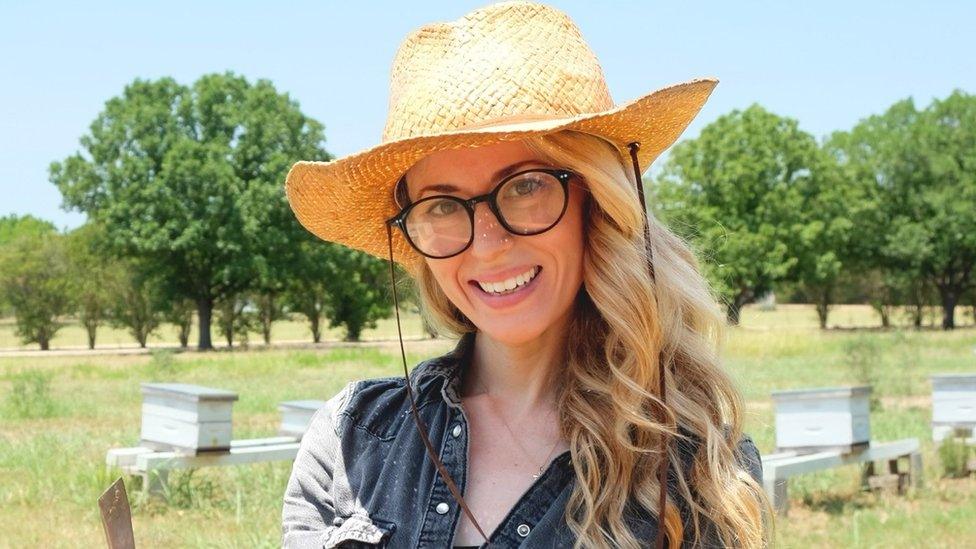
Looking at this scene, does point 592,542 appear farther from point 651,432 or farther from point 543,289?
point 543,289

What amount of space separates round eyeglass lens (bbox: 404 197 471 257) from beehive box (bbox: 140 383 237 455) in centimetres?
607

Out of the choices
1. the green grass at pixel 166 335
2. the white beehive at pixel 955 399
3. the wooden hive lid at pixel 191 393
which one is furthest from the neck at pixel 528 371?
the green grass at pixel 166 335

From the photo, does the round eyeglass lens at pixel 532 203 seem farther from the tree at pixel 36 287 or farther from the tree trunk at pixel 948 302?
the tree trunk at pixel 948 302

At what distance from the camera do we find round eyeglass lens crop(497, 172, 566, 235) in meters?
A: 1.68

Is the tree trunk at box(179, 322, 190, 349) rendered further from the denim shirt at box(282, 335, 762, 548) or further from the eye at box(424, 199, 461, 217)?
the eye at box(424, 199, 461, 217)

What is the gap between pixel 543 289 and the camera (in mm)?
1700

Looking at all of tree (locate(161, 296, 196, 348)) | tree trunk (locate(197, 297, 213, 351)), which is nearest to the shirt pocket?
tree trunk (locate(197, 297, 213, 351))

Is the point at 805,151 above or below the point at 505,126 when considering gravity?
above

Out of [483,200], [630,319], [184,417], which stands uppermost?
[483,200]

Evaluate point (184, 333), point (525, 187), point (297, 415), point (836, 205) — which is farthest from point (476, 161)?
point (836, 205)

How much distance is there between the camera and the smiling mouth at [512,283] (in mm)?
1693

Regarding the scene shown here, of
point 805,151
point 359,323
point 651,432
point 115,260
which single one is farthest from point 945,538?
point 805,151

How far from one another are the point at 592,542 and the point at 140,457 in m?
6.61

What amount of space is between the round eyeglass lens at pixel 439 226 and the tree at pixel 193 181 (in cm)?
3404
